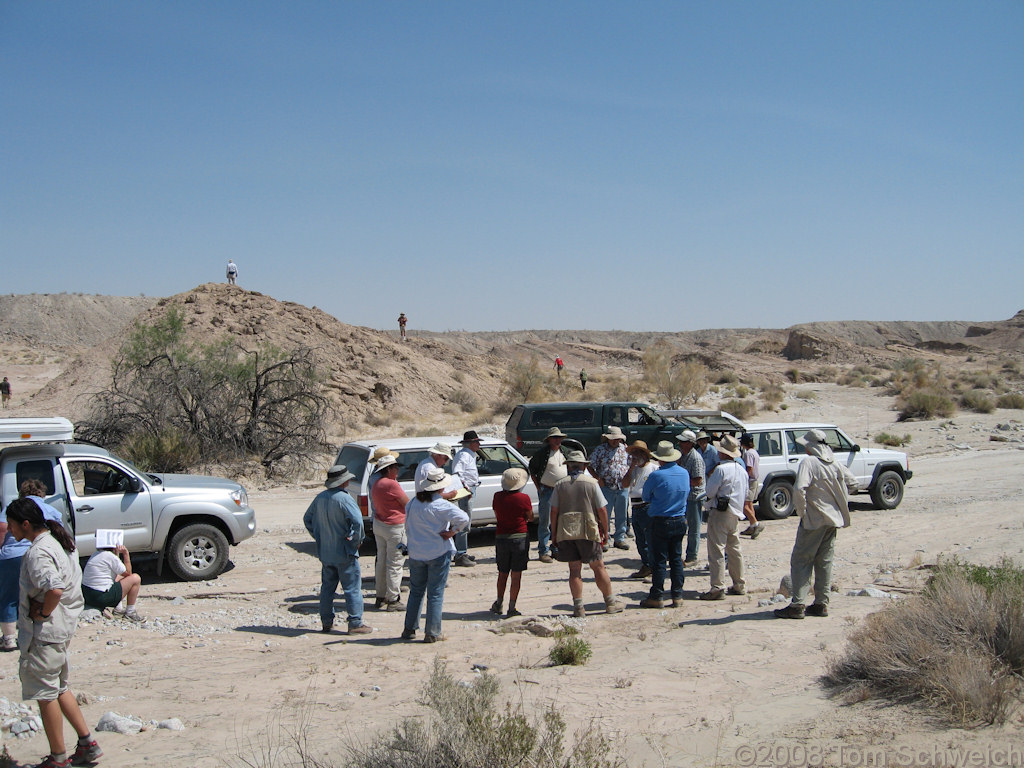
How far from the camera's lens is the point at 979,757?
4.79m

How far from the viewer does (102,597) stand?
7.93 meters

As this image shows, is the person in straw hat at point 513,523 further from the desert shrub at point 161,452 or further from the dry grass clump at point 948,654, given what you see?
the desert shrub at point 161,452

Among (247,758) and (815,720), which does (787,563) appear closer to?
(815,720)

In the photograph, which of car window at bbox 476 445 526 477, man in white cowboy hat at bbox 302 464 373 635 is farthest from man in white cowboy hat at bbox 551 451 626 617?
car window at bbox 476 445 526 477

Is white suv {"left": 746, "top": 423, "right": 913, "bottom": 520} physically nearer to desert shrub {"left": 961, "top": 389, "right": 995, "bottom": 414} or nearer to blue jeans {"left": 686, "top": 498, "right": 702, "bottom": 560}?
blue jeans {"left": 686, "top": 498, "right": 702, "bottom": 560}

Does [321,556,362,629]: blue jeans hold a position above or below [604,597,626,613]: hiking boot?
above

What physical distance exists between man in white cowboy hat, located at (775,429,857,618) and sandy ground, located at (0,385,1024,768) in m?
0.25

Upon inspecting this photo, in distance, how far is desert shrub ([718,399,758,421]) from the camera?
33.2 meters

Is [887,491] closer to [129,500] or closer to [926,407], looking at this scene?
[129,500]

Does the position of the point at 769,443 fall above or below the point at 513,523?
above

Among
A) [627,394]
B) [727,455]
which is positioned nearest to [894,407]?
[627,394]

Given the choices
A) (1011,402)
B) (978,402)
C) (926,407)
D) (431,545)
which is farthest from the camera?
(1011,402)

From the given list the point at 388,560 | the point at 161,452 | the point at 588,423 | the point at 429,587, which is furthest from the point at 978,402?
the point at 429,587

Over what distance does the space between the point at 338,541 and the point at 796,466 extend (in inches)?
373
